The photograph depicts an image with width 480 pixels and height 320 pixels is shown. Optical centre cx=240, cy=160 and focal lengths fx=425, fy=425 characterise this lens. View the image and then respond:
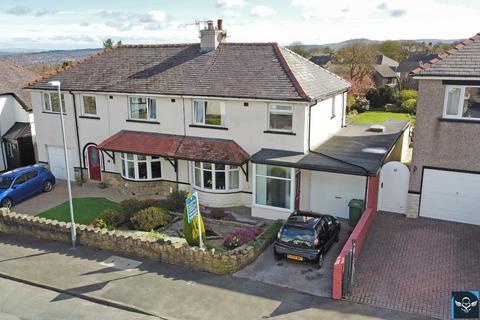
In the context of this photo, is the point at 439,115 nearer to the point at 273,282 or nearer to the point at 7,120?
the point at 273,282

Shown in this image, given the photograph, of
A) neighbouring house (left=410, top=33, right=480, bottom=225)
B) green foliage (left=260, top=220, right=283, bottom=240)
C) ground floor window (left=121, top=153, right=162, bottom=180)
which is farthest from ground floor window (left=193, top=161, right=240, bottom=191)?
neighbouring house (left=410, top=33, right=480, bottom=225)

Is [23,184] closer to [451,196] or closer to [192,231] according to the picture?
[192,231]

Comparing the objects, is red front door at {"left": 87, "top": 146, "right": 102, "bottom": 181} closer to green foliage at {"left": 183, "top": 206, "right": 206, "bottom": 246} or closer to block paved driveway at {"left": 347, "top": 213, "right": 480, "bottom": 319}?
green foliage at {"left": 183, "top": 206, "right": 206, "bottom": 246}

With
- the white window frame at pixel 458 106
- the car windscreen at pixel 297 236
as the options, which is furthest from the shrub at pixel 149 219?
the white window frame at pixel 458 106

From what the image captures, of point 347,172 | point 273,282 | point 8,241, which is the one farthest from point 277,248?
point 8,241

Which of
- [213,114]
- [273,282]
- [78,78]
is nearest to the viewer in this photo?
[273,282]

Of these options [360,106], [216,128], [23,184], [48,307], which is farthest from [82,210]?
[360,106]
